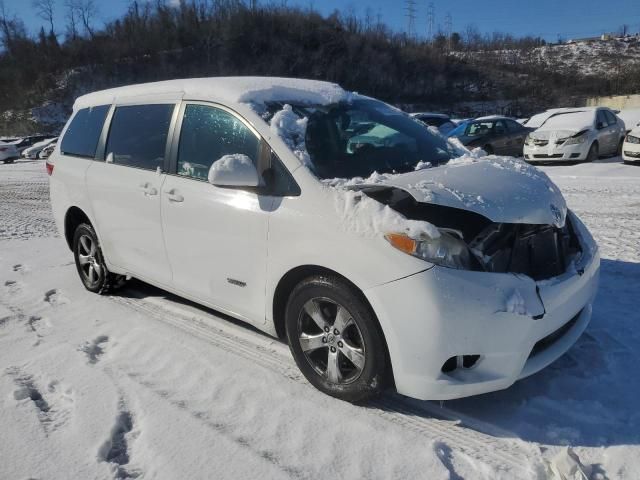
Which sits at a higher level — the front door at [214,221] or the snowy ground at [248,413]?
the front door at [214,221]

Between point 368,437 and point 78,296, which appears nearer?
point 368,437

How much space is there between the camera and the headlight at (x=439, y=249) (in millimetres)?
2492

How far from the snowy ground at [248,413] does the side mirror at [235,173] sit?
1.18 m

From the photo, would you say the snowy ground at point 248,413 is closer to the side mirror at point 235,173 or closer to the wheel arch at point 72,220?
the wheel arch at point 72,220

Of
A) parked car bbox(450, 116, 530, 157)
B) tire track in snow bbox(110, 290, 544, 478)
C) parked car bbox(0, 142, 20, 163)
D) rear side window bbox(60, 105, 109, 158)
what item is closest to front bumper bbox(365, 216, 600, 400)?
tire track in snow bbox(110, 290, 544, 478)

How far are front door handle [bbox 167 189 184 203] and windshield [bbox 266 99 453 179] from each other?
0.83 m

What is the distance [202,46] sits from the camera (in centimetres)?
6588

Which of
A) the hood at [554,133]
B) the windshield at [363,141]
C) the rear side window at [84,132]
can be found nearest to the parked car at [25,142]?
the hood at [554,133]

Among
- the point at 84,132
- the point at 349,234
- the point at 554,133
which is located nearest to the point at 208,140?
the point at 349,234

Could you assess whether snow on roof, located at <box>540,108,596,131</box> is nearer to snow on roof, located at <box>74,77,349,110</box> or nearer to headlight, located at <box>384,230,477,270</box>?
snow on roof, located at <box>74,77,349,110</box>

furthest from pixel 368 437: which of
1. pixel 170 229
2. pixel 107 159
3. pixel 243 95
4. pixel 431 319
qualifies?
pixel 107 159

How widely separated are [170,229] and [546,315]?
245cm

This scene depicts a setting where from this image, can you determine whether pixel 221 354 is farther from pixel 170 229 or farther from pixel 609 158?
pixel 609 158

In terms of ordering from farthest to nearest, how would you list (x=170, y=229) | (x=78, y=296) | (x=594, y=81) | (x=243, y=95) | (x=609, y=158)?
1. (x=594, y=81)
2. (x=609, y=158)
3. (x=78, y=296)
4. (x=170, y=229)
5. (x=243, y=95)
